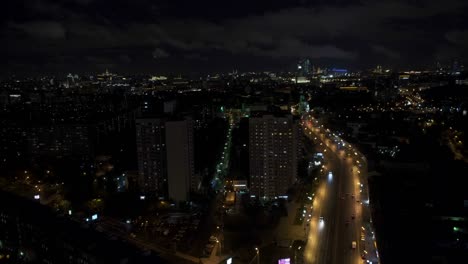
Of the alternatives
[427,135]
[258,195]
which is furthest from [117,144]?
[427,135]

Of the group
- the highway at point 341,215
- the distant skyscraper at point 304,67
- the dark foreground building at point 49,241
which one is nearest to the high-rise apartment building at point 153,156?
the dark foreground building at point 49,241

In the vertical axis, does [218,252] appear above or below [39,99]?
below

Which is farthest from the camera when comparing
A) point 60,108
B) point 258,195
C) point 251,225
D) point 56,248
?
point 60,108

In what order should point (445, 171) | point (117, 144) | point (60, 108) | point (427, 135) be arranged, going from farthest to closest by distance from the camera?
point (60, 108) < point (427, 135) < point (117, 144) < point (445, 171)

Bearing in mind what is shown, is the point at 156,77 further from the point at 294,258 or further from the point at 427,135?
the point at 294,258

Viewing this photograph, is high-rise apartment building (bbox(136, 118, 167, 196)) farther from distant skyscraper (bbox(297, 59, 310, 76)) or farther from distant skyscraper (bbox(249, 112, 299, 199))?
distant skyscraper (bbox(297, 59, 310, 76))

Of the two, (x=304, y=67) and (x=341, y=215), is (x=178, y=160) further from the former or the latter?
(x=304, y=67)

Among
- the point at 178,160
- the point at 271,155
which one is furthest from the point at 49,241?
the point at 271,155
